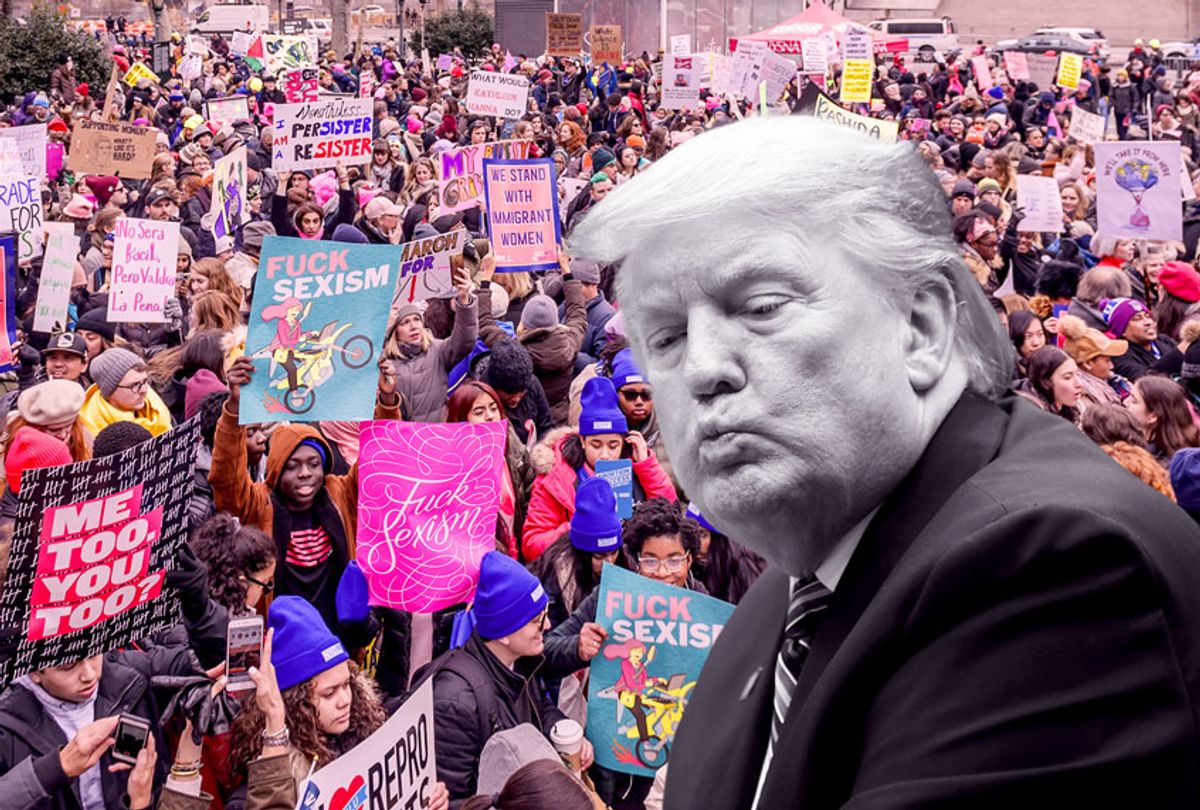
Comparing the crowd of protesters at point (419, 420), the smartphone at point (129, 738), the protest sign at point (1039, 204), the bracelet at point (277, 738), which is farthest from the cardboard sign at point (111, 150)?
the bracelet at point (277, 738)

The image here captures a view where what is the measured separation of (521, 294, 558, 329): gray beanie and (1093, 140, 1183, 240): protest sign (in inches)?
169

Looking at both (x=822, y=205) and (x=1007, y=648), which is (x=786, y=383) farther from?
(x=1007, y=648)

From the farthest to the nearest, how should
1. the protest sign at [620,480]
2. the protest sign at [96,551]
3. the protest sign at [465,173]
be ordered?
the protest sign at [465,173]
the protest sign at [620,480]
the protest sign at [96,551]

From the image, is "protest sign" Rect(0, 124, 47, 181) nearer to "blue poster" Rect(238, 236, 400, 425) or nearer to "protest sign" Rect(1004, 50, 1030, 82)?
"blue poster" Rect(238, 236, 400, 425)

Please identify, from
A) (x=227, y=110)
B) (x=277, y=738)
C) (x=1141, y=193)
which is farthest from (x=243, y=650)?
(x=227, y=110)

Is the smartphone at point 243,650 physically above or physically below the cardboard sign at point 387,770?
below

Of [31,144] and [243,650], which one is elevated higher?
[31,144]

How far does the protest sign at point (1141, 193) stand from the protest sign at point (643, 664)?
704 centimetres

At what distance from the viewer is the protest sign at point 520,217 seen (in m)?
9.35

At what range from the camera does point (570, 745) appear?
388 centimetres

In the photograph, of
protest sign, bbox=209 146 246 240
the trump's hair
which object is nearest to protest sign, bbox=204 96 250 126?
protest sign, bbox=209 146 246 240

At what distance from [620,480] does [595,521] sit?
2.14 feet

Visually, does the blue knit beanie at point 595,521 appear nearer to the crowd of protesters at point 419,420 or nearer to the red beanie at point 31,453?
the crowd of protesters at point 419,420

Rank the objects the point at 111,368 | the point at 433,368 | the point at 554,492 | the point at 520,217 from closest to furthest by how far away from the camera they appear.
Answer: the point at 554,492 < the point at 111,368 < the point at 433,368 < the point at 520,217
